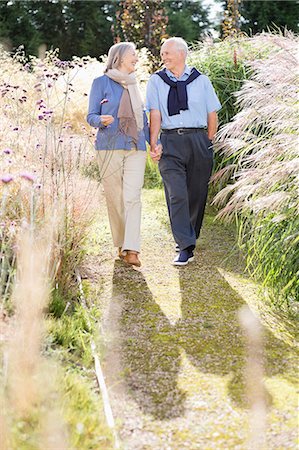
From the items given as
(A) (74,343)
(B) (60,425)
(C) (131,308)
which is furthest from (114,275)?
(B) (60,425)

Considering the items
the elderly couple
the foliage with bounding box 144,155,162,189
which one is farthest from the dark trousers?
the foliage with bounding box 144,155,162,189

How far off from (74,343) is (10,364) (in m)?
0.84

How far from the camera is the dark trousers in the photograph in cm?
545

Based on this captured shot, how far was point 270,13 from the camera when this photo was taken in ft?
89.9

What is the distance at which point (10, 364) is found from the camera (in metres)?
2.94

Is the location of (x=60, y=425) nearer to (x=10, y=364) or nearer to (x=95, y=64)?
(x=10, y=364)

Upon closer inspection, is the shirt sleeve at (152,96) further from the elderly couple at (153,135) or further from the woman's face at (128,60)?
the woman's face at (128,60)

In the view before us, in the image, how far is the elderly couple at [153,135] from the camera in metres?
5.23

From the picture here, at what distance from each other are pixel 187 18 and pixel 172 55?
2297 centimetres

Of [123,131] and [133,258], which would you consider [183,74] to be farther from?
[133,258]

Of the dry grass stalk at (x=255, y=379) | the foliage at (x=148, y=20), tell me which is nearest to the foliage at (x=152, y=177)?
the dry grass stalk at (x=255, y=379)

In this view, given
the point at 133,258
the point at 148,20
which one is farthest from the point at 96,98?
the point at 148,20

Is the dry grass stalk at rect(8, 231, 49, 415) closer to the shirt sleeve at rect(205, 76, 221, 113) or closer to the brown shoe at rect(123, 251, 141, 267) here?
the brown shoe at rect(123, 251, 141, 267)

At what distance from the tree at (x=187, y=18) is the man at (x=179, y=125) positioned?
69.8 ft
